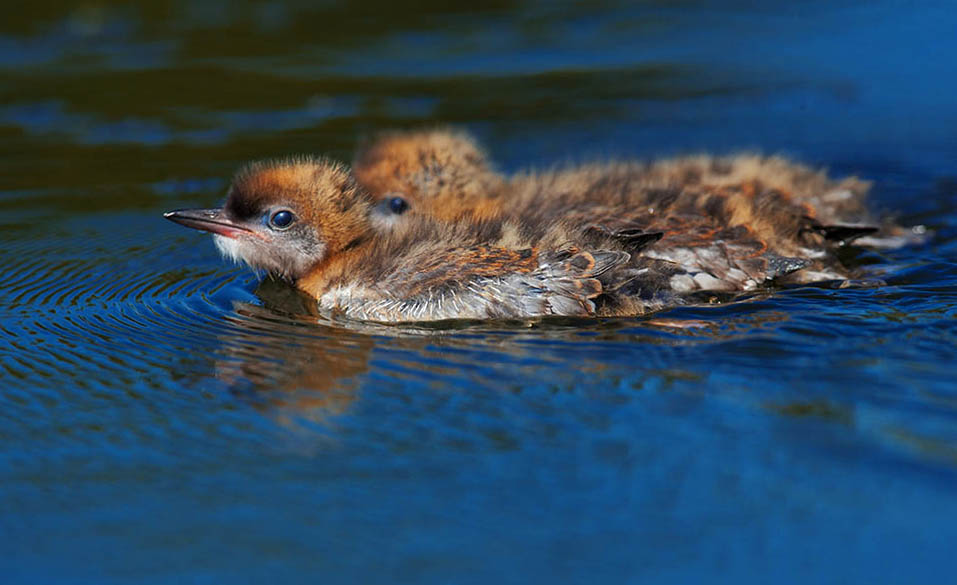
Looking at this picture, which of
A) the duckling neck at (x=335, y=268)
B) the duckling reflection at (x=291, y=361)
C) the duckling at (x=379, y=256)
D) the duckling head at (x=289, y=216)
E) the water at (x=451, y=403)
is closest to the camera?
the water at (x=451, y=403)

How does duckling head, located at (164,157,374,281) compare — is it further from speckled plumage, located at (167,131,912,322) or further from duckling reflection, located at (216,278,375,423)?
duckling reflection, located at (216,278,375,423)

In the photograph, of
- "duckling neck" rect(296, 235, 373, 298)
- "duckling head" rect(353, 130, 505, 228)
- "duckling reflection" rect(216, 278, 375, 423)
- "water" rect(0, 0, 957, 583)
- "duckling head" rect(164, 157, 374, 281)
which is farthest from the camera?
"duckling head" rect(353, 130, 505, 228)

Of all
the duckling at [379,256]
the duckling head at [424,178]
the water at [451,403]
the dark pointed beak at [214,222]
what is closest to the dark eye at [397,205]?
the duckling head at [424,178]

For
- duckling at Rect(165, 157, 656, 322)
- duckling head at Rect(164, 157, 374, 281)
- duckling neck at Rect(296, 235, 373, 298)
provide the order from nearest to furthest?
duckling at Rect(165, 157, 656, 322) < duckling neck at Rect(296, 235, 373, 298) < duckling head at Rect(164, 157, 374, 281)

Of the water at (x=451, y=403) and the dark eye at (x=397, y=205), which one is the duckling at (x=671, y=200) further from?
the water at (x=451, y=403)

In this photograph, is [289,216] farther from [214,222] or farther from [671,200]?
[671,200]

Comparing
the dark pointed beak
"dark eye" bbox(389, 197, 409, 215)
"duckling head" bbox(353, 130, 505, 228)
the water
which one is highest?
"duckling head" bbox(353, 130, 505, 228)

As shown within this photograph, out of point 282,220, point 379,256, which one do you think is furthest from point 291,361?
point 282,220

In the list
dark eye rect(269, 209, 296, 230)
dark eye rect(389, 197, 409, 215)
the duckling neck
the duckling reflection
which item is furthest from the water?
dark eye rect(389, 197, 409, 215)
